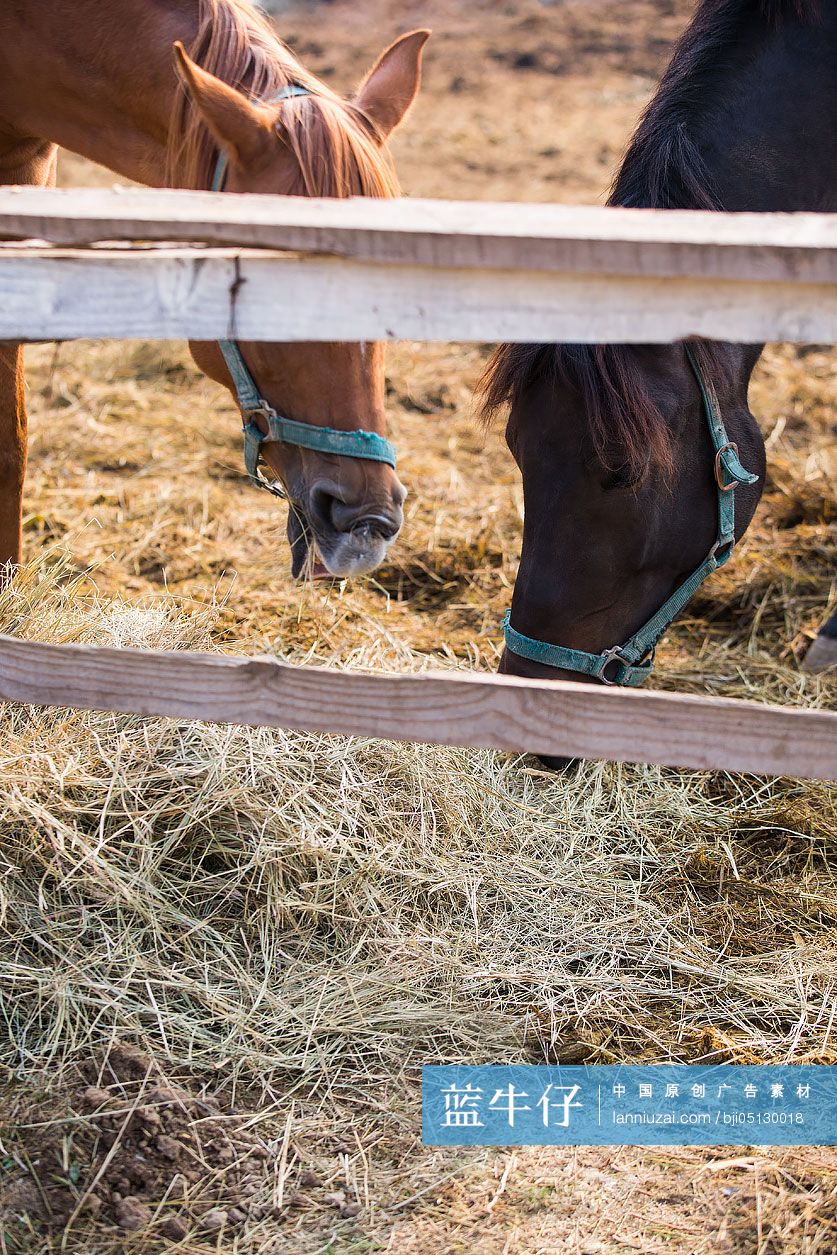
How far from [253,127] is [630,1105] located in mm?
2125

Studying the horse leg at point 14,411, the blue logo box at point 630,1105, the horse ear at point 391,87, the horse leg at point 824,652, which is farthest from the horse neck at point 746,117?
the blue logo box at point 630,1105

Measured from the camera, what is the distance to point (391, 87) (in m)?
2.50

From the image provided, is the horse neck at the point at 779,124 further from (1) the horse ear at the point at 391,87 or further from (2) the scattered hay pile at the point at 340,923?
(2) the scattered hay pile at the point at 340,923

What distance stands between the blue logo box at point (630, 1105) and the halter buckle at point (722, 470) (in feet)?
4.26

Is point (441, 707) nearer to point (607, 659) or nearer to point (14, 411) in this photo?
point (607, 659)

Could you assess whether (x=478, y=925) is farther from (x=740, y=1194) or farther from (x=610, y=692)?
(x=610, y=692)

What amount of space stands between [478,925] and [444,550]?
179 cm

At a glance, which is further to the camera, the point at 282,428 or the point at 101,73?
the point at 101,73

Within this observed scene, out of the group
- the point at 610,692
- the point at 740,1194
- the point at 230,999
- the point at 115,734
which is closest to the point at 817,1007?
the point at 740,1194

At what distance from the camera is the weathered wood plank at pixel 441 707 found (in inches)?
64.6

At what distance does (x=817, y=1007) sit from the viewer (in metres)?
2.25

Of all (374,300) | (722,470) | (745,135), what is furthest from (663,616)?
(374,300)

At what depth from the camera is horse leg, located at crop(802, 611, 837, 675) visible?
134 inches

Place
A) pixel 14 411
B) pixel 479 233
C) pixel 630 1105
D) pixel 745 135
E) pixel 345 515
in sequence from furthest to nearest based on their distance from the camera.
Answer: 1. pixel 14 411
2. pixel 745 135
3. pixel 345 515
4. pixel 630 1105
5. pixel 479 233
